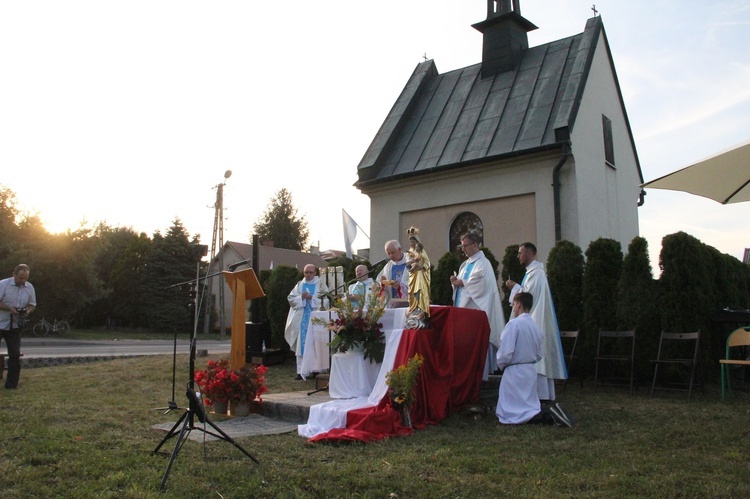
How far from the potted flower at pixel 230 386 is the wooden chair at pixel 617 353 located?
17.0ft

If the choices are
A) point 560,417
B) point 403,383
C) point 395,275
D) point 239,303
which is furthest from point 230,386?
point 560,417

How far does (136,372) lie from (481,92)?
1322 centimetres

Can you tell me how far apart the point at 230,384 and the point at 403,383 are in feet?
7.81

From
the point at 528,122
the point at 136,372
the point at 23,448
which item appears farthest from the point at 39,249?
the point at 23,448

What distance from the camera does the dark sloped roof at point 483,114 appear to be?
54.6ft

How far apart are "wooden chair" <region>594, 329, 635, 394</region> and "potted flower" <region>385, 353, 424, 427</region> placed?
149 inches

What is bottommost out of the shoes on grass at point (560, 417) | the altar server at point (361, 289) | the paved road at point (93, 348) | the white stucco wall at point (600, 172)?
the shoes on grass at point (560, 417)

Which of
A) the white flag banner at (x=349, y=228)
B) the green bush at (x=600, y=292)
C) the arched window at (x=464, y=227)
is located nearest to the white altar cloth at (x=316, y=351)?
the green bush at (x=600, y=292)

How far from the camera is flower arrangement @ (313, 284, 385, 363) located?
26.4 ft

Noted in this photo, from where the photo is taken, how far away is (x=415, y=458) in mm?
5570

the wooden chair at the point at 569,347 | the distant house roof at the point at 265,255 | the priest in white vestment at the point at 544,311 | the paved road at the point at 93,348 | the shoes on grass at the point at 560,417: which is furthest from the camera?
the distant house roof at the point at 265,255

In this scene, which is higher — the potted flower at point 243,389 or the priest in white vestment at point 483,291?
the priest in white vestment at point 483,291

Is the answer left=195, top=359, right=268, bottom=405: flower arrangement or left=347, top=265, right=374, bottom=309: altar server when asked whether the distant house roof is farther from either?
left=195, top=359, right=268, bottom=405: flower arrangement

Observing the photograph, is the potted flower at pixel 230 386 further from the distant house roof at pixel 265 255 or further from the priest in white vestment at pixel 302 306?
the distant house roof at pixel 265 255
